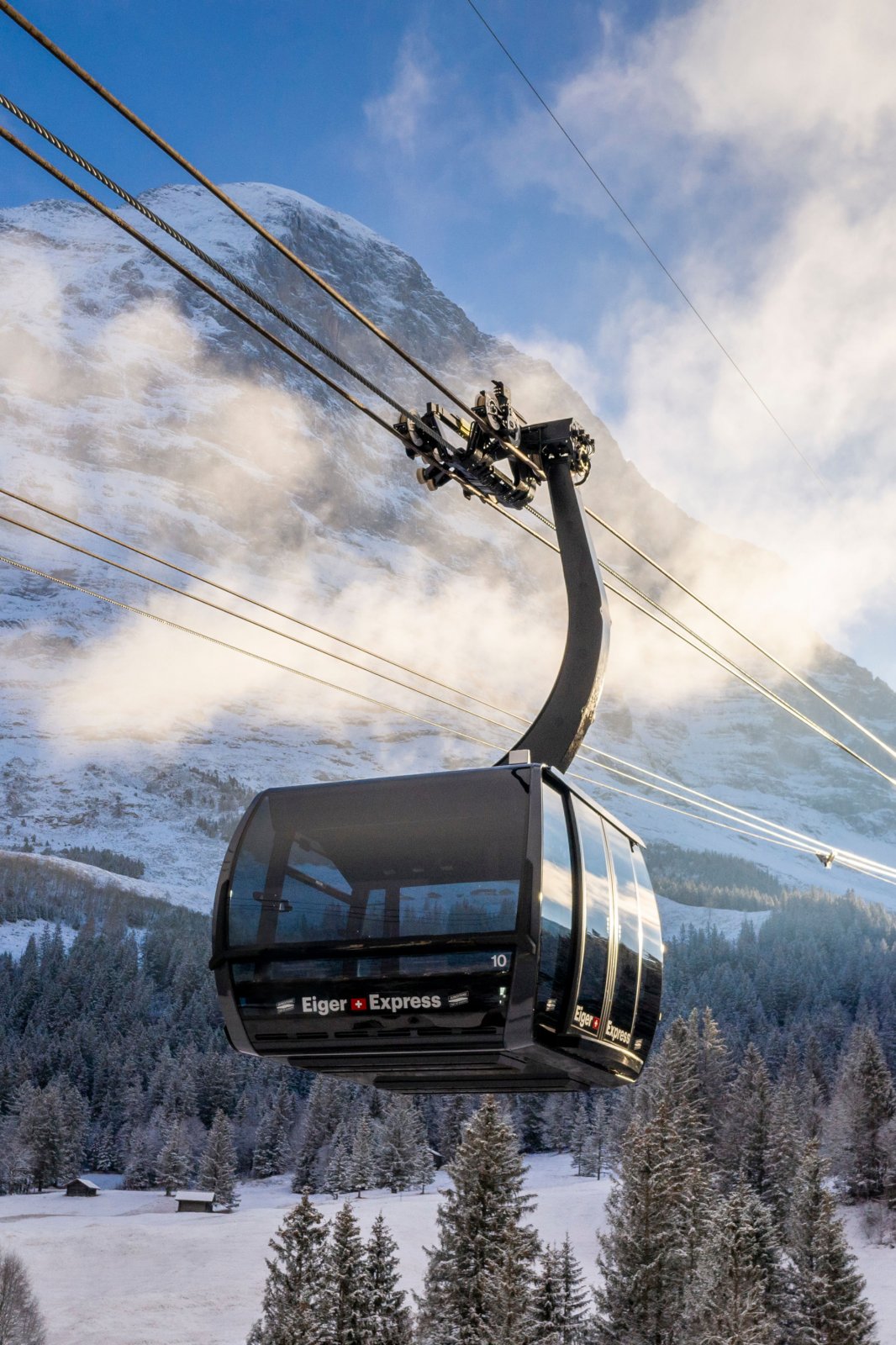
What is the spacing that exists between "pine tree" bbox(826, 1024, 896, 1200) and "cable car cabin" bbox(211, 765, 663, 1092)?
264 feet

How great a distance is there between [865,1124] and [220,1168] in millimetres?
53075

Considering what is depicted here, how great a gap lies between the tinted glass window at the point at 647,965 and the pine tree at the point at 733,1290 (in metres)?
34.9

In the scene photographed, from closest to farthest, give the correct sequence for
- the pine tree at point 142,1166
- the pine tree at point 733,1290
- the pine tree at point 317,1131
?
the pine tree at point 733,1290
the pine tree at point 317,1131
the pine tree at point 142,1166

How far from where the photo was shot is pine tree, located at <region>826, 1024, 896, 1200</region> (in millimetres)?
82438

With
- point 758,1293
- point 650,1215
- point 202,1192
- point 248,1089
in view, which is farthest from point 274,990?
point 248,1089

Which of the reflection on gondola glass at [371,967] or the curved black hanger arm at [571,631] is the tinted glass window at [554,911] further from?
the curved black hanger arm at [571,631]

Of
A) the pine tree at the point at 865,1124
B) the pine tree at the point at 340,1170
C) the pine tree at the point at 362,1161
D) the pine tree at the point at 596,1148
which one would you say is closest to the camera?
the pine tree at the point at 865,1124

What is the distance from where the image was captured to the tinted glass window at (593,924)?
10.4 m

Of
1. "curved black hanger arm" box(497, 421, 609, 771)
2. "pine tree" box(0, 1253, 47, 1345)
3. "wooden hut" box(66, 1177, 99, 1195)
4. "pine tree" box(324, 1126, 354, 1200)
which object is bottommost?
"pine tree" box(0, 1253, 47, 1345)

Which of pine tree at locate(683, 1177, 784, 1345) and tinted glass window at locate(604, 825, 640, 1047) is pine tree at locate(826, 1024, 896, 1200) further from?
tinted glass window at locate(604, 825, 640, 1047)

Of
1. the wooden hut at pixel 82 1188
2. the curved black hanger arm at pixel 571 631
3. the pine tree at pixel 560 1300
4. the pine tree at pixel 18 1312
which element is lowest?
the pine tree at pixel 18 1312

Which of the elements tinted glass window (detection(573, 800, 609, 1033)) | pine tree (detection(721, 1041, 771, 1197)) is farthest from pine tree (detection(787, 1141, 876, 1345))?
tinted glass window (detection(573, 800, 609, 1033))

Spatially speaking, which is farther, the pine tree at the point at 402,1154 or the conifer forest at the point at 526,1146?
the pine tree at the point at 402,1154

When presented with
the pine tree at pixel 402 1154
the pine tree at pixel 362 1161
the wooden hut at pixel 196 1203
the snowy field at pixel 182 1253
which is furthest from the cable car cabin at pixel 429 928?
the wooden hut at pixel 196 1203
